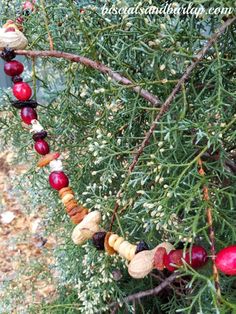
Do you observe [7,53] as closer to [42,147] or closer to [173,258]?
[42,147]

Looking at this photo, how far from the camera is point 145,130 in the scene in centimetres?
71

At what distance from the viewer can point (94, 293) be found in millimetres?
713

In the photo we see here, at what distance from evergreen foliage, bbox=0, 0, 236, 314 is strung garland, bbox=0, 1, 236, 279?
20 millimetres

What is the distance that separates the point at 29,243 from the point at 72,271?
899 millimetres

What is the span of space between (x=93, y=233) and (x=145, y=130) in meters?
0.18

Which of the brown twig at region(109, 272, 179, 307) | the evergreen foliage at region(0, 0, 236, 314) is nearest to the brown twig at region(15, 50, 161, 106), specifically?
the evergreen foliage at region(0, 0, 236, 314)

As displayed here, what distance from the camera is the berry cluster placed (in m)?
0.54

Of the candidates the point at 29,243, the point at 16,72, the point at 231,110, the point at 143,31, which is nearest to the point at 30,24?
the point at 16,72

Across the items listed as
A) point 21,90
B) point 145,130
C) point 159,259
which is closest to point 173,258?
point 159,259

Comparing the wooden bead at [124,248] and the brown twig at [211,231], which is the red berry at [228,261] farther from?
the wooden bead at [124,248]

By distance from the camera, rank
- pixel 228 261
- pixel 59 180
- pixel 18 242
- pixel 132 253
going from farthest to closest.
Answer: pixel 18 242
pixel 59 180
pixel 132 253
pixel 228 261

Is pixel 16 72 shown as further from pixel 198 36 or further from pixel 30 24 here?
pixel 198 36

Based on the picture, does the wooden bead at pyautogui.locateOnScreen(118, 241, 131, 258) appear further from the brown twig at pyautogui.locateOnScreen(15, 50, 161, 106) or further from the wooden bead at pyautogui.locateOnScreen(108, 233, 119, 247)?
the brown twig at pyautogui.locateOnScreen(15, 50, 161, 106)

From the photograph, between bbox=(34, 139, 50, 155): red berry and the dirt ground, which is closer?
bbox=(34, 139, 50, 155): red berry
